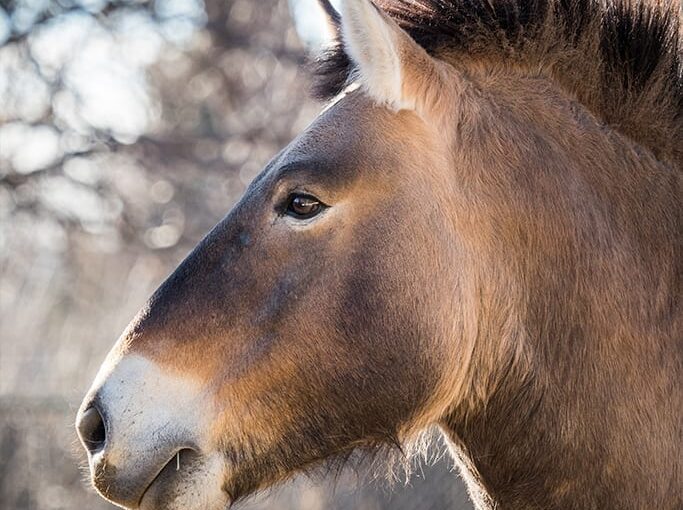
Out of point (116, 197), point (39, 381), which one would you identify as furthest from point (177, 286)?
point (39, 381)

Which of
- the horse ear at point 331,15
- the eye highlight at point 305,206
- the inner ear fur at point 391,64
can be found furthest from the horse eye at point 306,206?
the horse ear at point 331,15

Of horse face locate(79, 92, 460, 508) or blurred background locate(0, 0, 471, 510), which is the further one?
blurred background locate(0, 0, 471, 510)

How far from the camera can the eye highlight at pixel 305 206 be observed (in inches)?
106

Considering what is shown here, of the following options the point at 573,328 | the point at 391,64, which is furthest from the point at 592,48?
the point at 573,328

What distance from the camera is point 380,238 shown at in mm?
2684

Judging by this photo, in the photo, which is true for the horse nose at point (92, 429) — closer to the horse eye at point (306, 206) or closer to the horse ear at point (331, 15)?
the horse eye at point (306, 206)

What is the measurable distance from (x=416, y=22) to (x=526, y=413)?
1247mm

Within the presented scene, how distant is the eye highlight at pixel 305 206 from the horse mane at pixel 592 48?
1.79ft

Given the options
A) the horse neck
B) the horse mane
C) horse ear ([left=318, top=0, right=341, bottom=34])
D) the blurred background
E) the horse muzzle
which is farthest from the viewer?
the blurred background

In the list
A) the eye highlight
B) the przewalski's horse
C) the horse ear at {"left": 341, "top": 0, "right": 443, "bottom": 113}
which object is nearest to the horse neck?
the przewalski's horse

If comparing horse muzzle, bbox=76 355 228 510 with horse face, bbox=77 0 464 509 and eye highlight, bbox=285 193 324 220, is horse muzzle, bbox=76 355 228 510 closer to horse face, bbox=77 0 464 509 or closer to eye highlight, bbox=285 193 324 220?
horse face, bbox=77 0 464 509

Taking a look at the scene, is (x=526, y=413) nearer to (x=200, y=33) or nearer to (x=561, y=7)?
(x=561, y=7)

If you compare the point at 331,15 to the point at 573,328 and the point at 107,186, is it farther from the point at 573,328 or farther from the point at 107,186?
the point at 107,186

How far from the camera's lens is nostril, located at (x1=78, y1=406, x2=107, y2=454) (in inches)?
99.0
